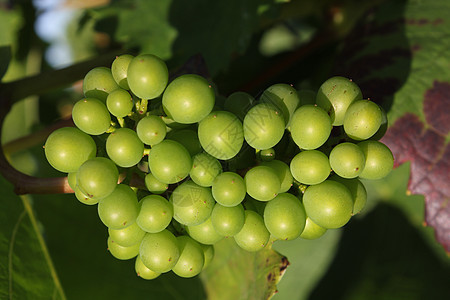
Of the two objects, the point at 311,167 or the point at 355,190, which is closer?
the point at 311,167

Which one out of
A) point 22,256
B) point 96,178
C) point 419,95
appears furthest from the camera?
point 419,95

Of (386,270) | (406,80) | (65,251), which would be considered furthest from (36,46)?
(386,270)

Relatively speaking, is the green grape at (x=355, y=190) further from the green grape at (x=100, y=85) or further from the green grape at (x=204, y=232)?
the green grape at (x=100, y=85)

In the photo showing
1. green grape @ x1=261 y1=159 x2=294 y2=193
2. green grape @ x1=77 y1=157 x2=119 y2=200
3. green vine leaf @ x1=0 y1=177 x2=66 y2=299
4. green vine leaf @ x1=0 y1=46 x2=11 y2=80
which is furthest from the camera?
green vine leaf @ x1=0 y1=46 x2=11 y2=80

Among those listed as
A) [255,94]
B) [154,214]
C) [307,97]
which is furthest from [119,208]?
[255,94]

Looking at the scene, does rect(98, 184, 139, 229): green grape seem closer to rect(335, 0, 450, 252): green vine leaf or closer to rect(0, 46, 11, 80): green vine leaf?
rect(0, 46, 11, 80): green vine leaf

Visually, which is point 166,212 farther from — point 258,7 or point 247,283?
point 258,7

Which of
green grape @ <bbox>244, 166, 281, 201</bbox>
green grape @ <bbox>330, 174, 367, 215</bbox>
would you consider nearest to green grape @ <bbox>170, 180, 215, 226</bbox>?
green grape @ <bbox>244, 166, 281, 201</bbox>

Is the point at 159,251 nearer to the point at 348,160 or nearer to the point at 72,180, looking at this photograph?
the point at 72,180
